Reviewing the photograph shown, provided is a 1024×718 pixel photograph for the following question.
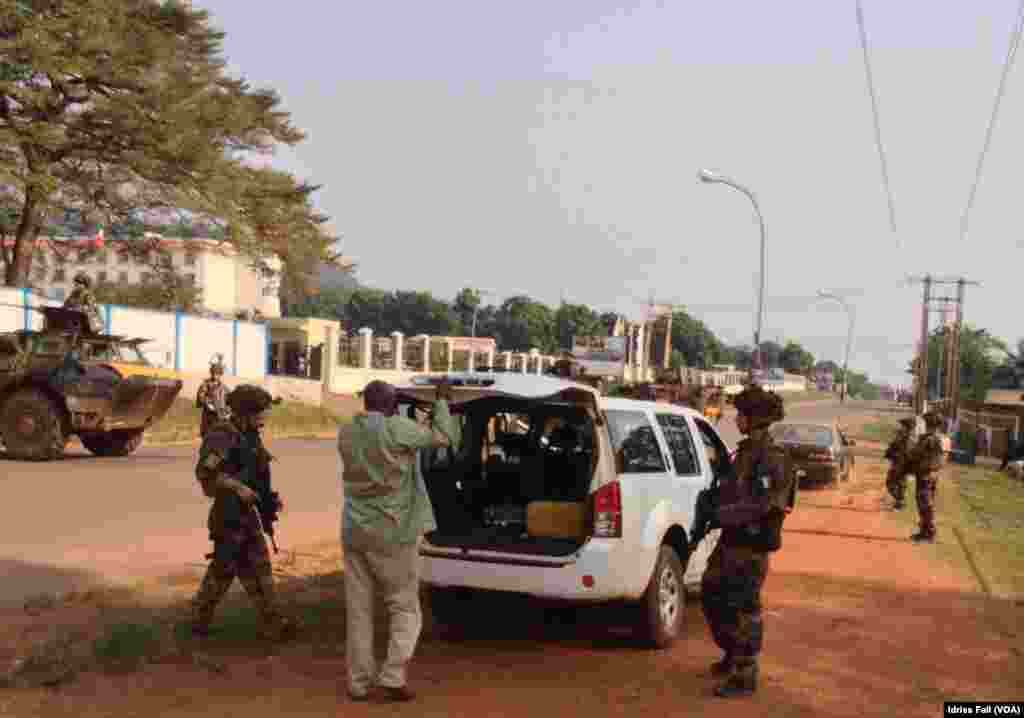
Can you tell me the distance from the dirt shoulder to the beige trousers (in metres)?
0.21

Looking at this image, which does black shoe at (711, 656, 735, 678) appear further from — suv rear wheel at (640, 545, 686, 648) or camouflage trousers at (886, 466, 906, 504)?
camouflage trousers at (886, 466, 906, 504)

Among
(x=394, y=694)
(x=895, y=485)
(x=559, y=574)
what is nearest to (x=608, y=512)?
(x=559, y=574)

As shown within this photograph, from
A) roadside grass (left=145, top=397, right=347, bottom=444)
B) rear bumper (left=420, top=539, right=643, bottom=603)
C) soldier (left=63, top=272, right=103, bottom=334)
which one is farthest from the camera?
roadside grass (left=145, top=397, right=347, bottom=444)

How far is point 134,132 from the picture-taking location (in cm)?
2836

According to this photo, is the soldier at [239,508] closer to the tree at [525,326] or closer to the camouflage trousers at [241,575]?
the camouflage trousers at [241,575]

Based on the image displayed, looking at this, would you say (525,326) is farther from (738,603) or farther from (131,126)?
(738,603)

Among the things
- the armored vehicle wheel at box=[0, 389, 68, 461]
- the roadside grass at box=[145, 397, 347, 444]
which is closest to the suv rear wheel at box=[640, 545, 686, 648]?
the armored vehicle wheel at box=[0, 389, 68, 461]

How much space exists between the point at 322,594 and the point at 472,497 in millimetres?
1648

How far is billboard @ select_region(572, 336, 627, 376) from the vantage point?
47.2 m

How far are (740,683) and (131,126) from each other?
85.0 feet

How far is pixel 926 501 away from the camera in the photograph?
46.0ft

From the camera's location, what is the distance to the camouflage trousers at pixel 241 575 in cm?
675

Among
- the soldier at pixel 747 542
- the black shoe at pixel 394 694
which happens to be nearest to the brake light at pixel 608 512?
the soldier at pixel 747 542

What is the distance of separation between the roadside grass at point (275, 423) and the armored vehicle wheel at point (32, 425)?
20.5 ft
